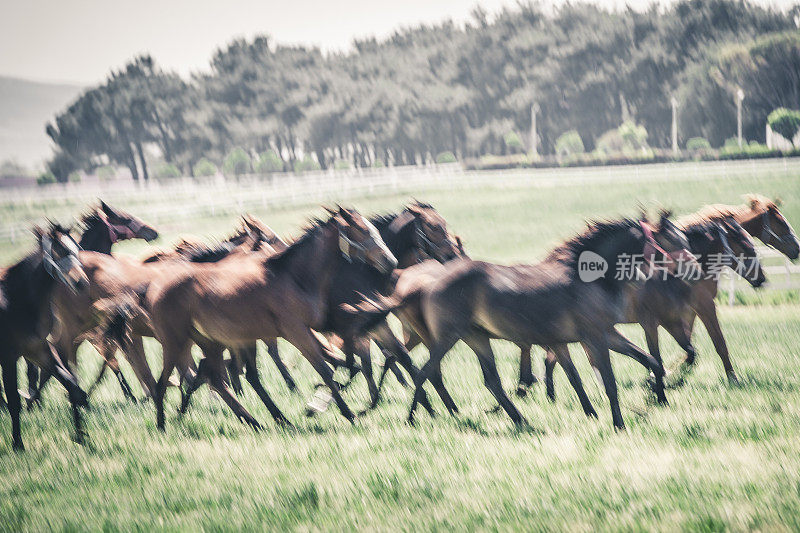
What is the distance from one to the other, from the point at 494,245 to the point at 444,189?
14423 millimetres

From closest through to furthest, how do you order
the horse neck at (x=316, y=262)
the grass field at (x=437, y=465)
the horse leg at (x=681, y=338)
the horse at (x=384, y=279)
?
the grass field at (x=437, y=465), the horse neck at (x=316, y=262), the horse at (x=384, y=279), the horse leg at (x=681, y=338)

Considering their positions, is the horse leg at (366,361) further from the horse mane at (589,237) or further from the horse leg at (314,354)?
the horse mane at (589,237)

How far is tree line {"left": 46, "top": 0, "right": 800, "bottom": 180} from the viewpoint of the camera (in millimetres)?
66625

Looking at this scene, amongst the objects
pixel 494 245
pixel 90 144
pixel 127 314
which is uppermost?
pixel 90 144

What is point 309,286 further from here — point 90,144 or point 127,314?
point 90,144

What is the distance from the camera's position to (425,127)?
7538 cm

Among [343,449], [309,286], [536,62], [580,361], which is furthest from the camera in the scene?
[536,62]

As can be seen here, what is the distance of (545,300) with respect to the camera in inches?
272

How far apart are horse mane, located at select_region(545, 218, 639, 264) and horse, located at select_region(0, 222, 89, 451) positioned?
14.8ft

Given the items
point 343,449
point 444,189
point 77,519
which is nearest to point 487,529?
point 343,449

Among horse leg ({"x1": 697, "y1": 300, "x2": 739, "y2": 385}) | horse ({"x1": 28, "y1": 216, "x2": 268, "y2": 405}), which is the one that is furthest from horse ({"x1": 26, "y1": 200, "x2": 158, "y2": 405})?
horse leg ({"x1": 697, "y1": 300, "x2": 739, "y2": 385})

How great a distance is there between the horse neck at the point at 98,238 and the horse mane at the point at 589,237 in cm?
594

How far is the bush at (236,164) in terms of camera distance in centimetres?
7569

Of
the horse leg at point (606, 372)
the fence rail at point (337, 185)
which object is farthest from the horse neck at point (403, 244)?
the fence rail at point (337, 185)
